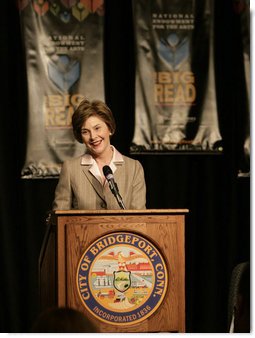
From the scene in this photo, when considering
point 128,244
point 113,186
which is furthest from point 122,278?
point 113,186

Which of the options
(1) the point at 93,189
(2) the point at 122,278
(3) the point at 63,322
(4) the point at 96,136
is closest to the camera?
(3) the point at 63,322

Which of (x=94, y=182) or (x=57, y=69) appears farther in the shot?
(x=57, y=69)

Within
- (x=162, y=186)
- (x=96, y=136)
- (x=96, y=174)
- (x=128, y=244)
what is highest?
(x=96, y=136)

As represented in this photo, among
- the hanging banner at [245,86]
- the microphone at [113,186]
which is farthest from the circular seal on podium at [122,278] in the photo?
the hanging banner at [245,86]

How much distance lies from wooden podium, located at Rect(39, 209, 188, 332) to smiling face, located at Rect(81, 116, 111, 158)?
955 millimetres

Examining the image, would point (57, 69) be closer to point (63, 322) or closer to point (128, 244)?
point (128, 244)

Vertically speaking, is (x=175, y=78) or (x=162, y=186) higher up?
(x=175, y=78)

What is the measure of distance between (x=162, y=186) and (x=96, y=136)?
1.50m

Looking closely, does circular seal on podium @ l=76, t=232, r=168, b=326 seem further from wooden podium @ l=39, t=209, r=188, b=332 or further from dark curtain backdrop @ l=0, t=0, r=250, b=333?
dark curtain backdrop @ l=0, t=0, r=250, b=333

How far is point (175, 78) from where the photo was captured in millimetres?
5473

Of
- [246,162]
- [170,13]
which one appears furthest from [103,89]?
[246,162]

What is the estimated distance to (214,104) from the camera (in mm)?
5496

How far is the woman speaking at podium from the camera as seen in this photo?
392cm

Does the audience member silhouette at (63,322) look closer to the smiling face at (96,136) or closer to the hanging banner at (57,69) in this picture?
the smiling face at (96,136)
